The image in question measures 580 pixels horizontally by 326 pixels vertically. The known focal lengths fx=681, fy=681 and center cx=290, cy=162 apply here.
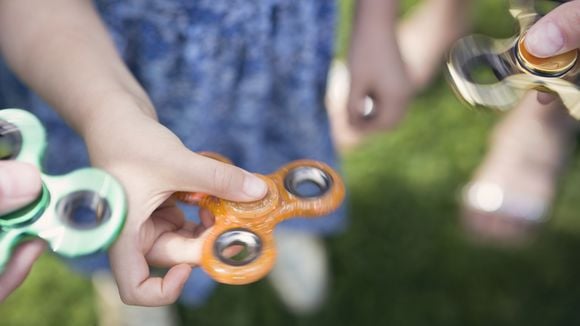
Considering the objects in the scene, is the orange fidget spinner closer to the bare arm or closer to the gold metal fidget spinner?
the bare arm

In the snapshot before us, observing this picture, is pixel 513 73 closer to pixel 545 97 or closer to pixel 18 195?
pixel 545 97

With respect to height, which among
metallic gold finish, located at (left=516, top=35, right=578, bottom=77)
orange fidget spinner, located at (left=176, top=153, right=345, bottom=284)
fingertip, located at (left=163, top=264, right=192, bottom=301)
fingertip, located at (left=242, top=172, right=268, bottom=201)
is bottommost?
fingertip, located at (left=163, top=264, right=192, bottom=301)

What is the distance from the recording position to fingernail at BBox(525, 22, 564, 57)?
1.65 ft

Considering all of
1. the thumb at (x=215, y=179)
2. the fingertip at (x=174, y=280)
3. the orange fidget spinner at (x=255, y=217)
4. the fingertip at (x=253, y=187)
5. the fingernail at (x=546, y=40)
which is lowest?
the fingertip at (x=174, y=280)

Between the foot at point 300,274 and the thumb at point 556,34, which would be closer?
the thumb at point 556,34

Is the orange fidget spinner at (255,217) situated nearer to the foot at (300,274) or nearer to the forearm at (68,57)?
the forearm at (68,57)

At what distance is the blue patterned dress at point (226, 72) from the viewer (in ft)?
2.16

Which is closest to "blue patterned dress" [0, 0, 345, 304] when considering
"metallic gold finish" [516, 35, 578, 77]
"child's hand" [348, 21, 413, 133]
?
"child's hand" [348, 21, 413, 133]

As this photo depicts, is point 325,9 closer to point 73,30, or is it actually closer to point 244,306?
point 73,30

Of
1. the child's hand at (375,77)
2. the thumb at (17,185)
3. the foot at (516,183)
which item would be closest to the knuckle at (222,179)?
the thumb at (17,185)

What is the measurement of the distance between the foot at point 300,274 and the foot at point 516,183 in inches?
9.7

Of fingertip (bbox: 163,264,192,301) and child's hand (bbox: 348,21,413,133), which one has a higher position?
fingertip (bbox: 163,264,192,301)

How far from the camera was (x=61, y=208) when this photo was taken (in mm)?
425

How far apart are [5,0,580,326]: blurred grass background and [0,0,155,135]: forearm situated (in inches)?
15.9
